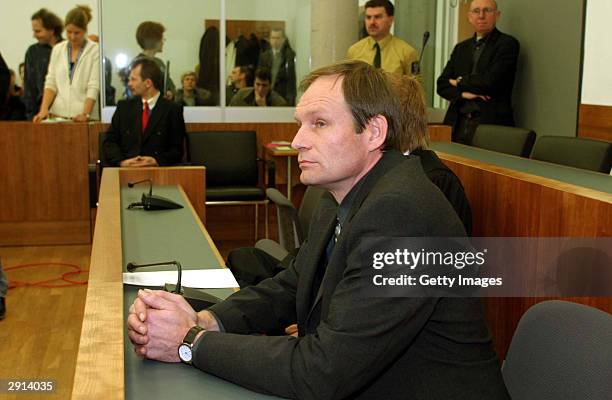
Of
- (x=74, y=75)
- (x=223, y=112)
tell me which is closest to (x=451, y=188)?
(x=223, y=112)

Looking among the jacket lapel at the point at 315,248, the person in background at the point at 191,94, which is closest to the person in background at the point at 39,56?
→ the person in background at the point at 191,94

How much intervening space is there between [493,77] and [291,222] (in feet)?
9.16

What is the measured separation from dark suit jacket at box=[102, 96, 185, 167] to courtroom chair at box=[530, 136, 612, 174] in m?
3.03

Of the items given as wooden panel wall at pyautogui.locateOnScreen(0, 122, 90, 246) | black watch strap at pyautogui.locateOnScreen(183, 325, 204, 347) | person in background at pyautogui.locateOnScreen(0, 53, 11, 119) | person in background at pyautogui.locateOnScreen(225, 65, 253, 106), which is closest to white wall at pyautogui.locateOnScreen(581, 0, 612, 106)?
person in background at pyautogui.locateOnScreen(225, 65, 253, 106)

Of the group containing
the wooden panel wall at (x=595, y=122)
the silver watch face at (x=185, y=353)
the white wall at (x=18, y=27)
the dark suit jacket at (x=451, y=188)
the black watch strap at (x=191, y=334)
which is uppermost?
the white wall at (x=18, y=27)

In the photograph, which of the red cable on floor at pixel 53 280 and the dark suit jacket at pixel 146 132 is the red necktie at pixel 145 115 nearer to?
the dark suit jacket at pixel 146 132

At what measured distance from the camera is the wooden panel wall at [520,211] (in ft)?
8.39

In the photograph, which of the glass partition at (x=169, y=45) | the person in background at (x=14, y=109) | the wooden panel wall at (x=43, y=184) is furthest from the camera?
the person in background at (x=14, y=109)

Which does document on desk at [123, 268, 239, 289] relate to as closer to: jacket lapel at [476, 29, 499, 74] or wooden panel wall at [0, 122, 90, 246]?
jacket lapel at [476, 29, 499, 74]

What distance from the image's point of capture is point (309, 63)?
280 inches

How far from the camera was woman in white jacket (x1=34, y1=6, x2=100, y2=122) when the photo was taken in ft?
23.1

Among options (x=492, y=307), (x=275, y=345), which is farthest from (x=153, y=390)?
(x=492, y=307)

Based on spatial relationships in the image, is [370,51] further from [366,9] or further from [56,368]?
[56,368]

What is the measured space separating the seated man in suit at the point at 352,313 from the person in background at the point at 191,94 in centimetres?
530
